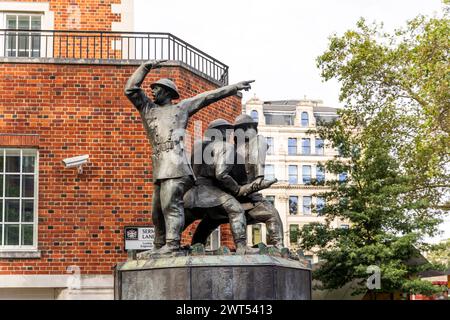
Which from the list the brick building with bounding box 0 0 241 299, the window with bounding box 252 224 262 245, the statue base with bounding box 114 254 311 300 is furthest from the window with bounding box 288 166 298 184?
the statue base with bounding box 114 254 311 300

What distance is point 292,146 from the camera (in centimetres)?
7644

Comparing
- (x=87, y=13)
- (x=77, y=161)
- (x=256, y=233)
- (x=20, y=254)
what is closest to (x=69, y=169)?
(x=77, y=161)

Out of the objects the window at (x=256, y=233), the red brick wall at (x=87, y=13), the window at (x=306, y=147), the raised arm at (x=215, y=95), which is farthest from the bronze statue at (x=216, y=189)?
the window at (x=306, y=147)

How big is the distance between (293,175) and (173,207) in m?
66.5

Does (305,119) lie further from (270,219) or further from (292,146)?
(270,219)

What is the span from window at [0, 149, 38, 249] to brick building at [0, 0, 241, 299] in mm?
21

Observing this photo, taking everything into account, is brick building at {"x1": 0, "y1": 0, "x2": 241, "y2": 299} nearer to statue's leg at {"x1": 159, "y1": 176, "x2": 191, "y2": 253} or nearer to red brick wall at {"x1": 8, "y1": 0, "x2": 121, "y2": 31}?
red brick wall at {"x1": 8, "y1": 0, "x2": 121, "y2": 31}

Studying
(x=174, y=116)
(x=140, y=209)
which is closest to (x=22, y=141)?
(x=140, y=209)

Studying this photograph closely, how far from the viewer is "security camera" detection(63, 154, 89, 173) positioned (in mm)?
18328

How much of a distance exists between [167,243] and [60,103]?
992 centimetres

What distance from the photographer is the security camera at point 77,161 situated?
18.3 m

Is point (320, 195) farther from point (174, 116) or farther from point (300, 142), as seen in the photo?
point (300, 142)

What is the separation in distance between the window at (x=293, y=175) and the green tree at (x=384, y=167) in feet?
157

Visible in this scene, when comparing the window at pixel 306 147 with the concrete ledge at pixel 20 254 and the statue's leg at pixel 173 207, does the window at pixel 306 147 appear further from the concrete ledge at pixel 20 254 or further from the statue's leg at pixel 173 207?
the statue's leg at pixel 173 207
